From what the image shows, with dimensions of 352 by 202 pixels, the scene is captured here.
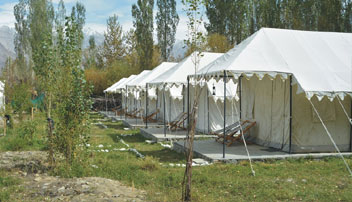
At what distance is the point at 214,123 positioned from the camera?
1291cm

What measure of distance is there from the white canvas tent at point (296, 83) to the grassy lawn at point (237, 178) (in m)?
0.92

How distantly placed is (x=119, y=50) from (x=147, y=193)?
129 ft

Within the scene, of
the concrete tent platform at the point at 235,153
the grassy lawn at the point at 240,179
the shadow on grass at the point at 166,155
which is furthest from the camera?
the shadow on grass at the point at 166,155

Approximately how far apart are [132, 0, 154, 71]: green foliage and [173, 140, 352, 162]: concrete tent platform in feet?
66.6

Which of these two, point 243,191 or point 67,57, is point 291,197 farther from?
point 67,57

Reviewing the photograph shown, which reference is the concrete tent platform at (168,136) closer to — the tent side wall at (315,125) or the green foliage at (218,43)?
the tent side wall at (315,125)

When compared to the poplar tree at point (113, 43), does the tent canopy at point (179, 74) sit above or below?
below

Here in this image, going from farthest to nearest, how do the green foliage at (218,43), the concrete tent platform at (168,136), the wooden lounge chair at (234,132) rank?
1. the green foliage at (218,43)
2. the concrete tent platform at (168,136)
3. the wooden lounge chair at (234,132)

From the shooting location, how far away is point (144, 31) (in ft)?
97.9

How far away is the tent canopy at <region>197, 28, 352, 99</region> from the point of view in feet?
27.0

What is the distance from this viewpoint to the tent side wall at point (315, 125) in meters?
8.91

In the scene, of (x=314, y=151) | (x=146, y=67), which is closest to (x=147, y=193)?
(x=314, y=151)

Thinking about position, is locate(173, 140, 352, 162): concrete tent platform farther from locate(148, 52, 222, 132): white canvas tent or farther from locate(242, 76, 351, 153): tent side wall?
locate(148, 52, 222, 132): white canvas tent

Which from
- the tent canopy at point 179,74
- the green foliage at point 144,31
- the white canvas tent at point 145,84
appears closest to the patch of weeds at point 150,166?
the tent canopy at point 179,74
